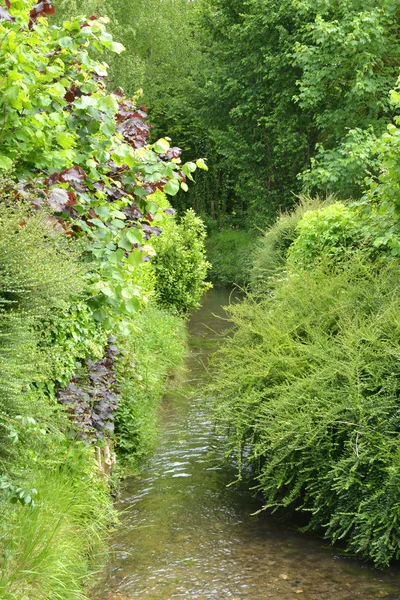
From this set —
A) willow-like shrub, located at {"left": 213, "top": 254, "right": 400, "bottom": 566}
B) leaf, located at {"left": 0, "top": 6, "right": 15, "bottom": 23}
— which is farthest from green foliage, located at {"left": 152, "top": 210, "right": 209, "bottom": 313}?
leaf, located at {"left": 0, "top": 6, "right": 15, "bottom": 23}

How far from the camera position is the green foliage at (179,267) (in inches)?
524

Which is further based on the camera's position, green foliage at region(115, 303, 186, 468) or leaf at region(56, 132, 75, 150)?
green foliage at region(115, 303, 186, 468)

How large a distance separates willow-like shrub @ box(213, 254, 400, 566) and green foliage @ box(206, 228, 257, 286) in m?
16.5

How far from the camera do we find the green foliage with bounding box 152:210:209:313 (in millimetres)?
13312

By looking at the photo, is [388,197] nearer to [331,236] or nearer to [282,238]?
[331,236]

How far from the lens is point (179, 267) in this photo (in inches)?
531

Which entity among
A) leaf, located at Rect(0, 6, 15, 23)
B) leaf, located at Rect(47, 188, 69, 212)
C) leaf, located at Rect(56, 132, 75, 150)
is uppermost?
leaf, located at Rect(0, 6, 15, 23)

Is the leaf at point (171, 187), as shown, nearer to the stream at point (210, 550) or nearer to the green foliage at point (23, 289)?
the green foliage at point (23, 289)

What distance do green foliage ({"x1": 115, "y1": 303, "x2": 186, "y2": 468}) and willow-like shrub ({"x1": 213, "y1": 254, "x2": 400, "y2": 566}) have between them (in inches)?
44.8

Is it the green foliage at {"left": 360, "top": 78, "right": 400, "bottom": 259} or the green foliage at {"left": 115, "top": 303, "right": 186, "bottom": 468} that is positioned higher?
the green foliage at {"left": 360, "top": 78, "right": 400, "bottom": 259}

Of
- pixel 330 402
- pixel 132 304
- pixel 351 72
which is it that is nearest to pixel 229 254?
pixel 351 72

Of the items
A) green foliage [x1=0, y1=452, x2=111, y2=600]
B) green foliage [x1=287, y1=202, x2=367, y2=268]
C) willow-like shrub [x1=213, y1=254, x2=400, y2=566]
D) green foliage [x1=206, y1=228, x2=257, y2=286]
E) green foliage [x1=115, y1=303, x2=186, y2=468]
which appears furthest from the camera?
green foliage [x1=206, y1=228, x2=257, y2=286]

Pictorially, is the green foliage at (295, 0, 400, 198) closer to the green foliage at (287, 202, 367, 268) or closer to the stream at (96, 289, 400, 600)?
the green foliage at (287, 202, 367, 268)

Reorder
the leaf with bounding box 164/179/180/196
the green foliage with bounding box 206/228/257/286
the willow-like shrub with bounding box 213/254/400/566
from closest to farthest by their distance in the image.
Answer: the willow-like shrub with bounding box 213/254/400/566
the leaf with bounding box 164/179/180/196
the green foliage with bounding box 206/228/257/286
